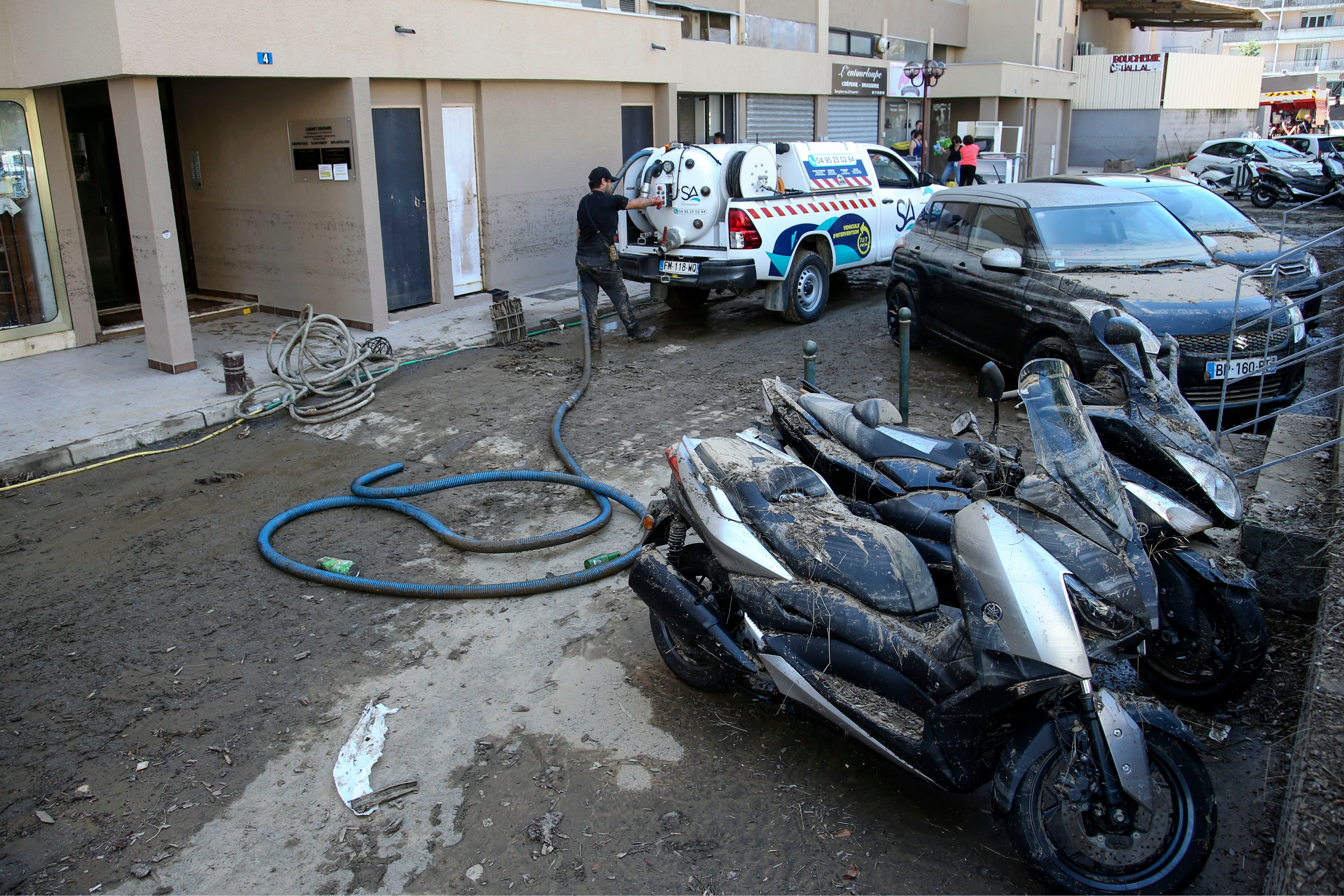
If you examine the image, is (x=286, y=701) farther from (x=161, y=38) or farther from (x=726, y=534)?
(x=161, y=38)

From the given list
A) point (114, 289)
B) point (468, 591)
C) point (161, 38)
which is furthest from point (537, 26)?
point (468, 591)

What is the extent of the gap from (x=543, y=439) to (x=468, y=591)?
266 centimetres

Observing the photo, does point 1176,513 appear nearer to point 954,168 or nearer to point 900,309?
point 900,309

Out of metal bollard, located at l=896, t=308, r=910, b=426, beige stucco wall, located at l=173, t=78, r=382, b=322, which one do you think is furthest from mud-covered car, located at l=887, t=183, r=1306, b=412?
beige stucco wall, located at l=173, t=78, r=382, b=322

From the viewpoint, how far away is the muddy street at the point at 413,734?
3408mm

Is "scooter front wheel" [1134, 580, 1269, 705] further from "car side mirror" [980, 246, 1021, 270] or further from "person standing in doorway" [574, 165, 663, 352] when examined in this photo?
"person standing in doorway" [574, 165, 663, 352]

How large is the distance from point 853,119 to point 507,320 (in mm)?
16920

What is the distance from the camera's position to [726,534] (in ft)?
12.6

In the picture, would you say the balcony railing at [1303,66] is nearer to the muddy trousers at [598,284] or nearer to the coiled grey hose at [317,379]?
the muddy trousers at [598,284]

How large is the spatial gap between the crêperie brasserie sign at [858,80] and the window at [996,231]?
49.0 feet

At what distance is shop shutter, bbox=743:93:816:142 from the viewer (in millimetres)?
20422

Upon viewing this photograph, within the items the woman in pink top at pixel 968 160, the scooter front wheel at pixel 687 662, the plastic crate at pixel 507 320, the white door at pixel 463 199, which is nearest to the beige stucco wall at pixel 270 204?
the plastic crate at pixel 507 320

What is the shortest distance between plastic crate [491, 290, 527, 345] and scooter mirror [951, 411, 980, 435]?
7.52m

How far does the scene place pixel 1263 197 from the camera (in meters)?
22.7
